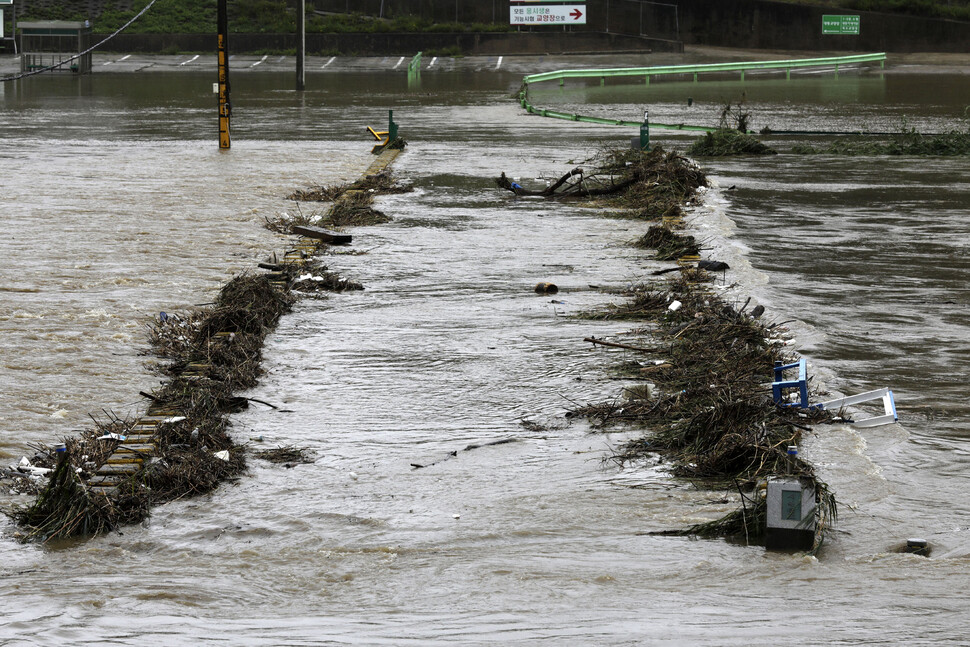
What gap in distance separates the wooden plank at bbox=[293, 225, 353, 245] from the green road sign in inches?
1918

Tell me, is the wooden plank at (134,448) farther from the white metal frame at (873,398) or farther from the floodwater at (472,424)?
the white metal frame at (873,398)

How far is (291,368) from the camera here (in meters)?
8.33

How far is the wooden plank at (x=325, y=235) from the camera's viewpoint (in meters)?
13.1

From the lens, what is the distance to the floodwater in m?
4.91

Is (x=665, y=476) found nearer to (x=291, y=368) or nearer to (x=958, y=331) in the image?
(x=291, y=368)

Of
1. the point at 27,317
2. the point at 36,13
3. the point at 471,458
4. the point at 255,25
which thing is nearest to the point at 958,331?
the point at 471,458

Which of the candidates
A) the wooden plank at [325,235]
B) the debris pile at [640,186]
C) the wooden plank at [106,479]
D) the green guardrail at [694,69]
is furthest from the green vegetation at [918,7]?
the wooden plank at [106,479]

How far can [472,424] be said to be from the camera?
7133 mm

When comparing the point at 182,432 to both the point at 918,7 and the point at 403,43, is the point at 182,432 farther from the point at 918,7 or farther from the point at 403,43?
the point at 918,7

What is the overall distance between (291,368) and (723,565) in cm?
390

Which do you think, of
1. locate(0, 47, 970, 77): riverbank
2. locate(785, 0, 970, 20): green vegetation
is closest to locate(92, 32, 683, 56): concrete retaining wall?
locate(0, 47, 970, 77): riverbank

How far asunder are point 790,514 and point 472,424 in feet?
7.49

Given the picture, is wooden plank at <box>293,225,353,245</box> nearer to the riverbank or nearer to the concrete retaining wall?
the riverbank

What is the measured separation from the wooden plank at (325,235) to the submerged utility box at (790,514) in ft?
27.2
